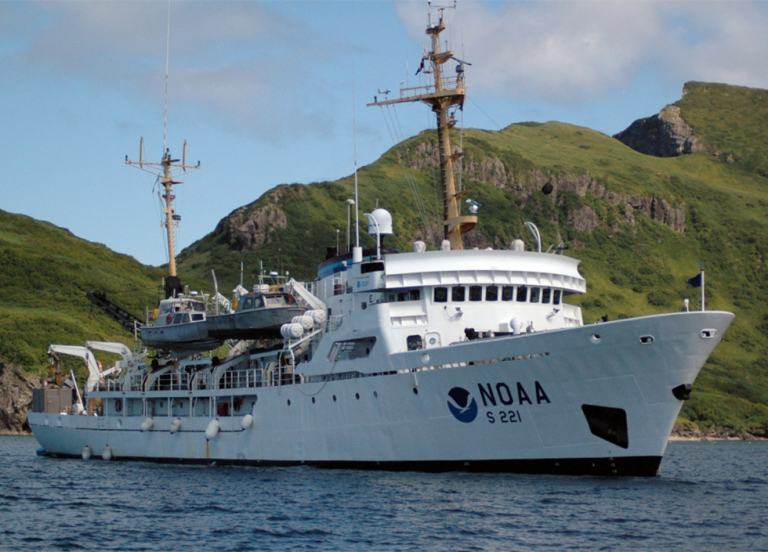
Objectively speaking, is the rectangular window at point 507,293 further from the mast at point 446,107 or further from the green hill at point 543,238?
the green hill at point 543,238

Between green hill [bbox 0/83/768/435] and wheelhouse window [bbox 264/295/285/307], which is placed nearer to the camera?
wheelhouse window [bbox 264/295/285/307]

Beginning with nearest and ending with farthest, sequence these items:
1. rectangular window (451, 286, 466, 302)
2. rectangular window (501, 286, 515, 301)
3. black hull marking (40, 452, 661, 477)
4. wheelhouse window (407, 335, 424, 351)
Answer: black hull marking (40, 452, 661, 477) < wheelhouse window (407, 335, 424, 351) < rectangular window (451, 286, 466, 302) < rectangular window (501, 286, 515, 301)

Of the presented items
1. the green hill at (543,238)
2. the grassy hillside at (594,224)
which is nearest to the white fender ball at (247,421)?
the green hill at (543,238)

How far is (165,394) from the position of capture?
1731 inches

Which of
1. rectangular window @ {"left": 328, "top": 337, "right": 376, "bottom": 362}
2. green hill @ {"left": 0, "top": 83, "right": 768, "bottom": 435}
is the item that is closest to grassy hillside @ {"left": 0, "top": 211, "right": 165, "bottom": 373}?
green hill @ {"left": 0, "top": 83, "right": 768, "bottom": 435}

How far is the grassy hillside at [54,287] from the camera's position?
8864 centimetres

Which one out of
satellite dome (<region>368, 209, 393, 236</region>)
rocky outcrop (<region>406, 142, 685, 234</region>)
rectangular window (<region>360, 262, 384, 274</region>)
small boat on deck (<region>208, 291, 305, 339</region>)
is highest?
rocky outcrop (<region>406, 142, 685, 234</region>)

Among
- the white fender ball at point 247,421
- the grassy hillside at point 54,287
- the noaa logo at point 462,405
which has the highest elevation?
the grassy hillside at point 54,287

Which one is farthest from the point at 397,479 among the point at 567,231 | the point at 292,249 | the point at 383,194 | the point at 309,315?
the point at 567,231

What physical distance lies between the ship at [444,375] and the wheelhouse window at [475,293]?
49mm

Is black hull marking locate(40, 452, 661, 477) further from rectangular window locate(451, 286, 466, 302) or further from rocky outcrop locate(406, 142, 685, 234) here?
rocky outcrop locate(406, 142, 685, 234)

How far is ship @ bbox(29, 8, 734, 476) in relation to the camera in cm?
2847

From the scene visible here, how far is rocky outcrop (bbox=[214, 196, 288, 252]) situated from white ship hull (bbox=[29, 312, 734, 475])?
10288cm

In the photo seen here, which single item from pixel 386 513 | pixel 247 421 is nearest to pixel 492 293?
pixel 386 513
